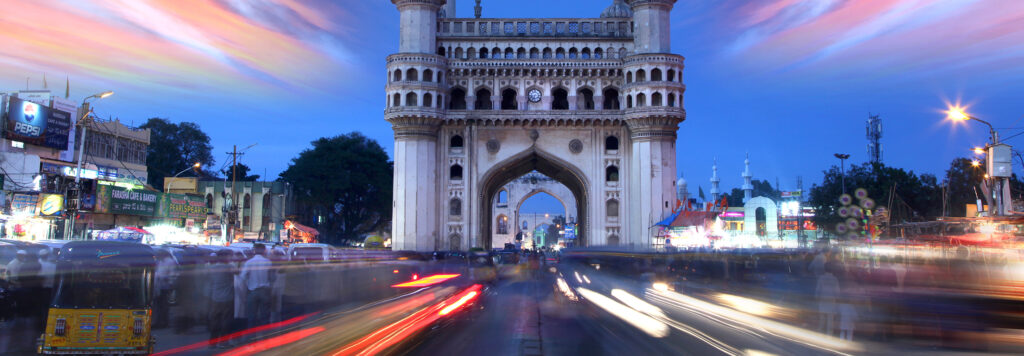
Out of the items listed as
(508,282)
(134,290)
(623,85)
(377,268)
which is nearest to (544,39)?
(623,85)

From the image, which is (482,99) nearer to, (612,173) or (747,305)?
(612,173)

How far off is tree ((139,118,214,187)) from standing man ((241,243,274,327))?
197ft

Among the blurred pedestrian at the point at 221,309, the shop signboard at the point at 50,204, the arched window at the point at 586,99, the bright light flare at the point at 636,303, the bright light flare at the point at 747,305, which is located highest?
the arched window at the point at 586,99

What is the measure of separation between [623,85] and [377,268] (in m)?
24.1

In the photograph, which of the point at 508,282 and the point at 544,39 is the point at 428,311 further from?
the point at 544,39

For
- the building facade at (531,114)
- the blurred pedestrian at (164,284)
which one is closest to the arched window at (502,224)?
the building facade at (531,114)

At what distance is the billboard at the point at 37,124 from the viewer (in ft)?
123

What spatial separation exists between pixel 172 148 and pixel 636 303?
6345cm

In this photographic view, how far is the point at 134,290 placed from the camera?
10.0m

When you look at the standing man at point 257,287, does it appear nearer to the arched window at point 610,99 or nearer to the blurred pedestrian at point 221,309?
the blurred pedestrian at point 221,309

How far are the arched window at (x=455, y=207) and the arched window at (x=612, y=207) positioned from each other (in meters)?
9.17

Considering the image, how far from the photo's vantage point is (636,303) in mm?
19828

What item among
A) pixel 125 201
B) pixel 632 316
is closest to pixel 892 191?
pixel 632 316

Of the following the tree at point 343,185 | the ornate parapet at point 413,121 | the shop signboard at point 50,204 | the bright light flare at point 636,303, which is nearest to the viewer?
the bright light flare at point 636,303
